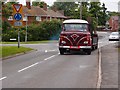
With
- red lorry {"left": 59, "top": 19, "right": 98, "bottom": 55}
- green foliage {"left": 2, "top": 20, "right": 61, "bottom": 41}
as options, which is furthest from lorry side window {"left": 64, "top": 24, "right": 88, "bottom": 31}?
green foliage {"left": 2, "top": 20, "right": 61, "bottom": 41}

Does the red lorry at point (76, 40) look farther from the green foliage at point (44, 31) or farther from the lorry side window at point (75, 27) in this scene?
the green foliage at point (44, 31)

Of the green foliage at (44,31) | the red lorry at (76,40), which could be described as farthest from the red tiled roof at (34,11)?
the red lorry at (76,40)

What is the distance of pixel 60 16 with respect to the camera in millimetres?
117062

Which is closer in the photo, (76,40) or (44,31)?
(76,40)

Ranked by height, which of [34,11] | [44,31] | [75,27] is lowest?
[44,31]

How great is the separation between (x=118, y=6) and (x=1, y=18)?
9.72 m

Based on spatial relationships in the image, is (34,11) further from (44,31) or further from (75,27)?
(75,27)

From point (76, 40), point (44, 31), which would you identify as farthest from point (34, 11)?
point (76, 40)

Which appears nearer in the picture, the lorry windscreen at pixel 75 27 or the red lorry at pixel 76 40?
the red lorry at pixel 76 40

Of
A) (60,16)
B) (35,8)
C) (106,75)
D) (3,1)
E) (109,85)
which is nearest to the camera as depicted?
(109,85)

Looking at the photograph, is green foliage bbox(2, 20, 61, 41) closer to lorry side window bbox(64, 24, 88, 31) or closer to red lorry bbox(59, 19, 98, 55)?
lorry side window bbox(64, 24, 88, 31)

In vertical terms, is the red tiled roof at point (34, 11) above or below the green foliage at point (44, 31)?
above

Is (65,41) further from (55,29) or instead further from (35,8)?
(35,8)

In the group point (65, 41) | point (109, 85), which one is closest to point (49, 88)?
point (109, 85)
